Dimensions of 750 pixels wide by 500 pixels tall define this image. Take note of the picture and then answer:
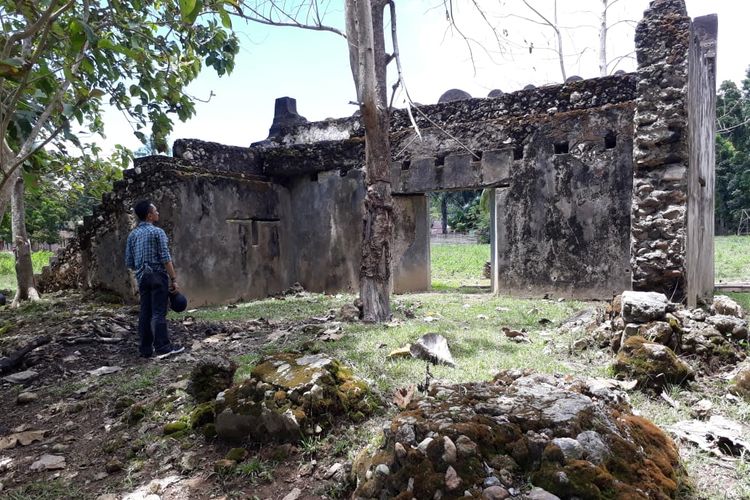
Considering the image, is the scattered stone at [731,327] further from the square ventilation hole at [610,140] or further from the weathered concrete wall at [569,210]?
the square ventilation hole at [610,140]

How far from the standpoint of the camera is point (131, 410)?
3305mm

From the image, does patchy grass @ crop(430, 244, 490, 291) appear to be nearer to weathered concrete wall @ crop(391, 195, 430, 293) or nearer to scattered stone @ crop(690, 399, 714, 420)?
weathered concrete wall @ crop(391, 195, 430, 293)

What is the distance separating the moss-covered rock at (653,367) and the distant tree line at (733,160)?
28944 millimetres

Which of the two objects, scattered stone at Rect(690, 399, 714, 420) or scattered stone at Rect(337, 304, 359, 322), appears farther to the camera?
scattered stone at Rect(337, 304, 359, 322)

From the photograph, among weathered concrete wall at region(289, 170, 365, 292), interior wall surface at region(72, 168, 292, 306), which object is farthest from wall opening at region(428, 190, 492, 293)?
interior wall surface at region(72, 168, 292, 306)

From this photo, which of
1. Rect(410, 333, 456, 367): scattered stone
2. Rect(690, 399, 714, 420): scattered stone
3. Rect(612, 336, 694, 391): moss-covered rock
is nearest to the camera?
Rect(690, 399, 714, 420): scattered stone

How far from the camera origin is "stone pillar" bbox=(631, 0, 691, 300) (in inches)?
220

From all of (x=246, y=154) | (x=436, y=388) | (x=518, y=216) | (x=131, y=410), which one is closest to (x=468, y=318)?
(x=518, y=216)

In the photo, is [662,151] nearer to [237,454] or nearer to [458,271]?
[237,454]

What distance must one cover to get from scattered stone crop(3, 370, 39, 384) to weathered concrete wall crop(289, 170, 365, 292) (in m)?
5.46

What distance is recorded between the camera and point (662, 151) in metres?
5.75

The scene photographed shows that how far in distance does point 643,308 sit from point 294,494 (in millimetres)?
3104

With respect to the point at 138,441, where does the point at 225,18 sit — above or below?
above

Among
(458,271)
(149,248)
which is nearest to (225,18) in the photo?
(149,248)
